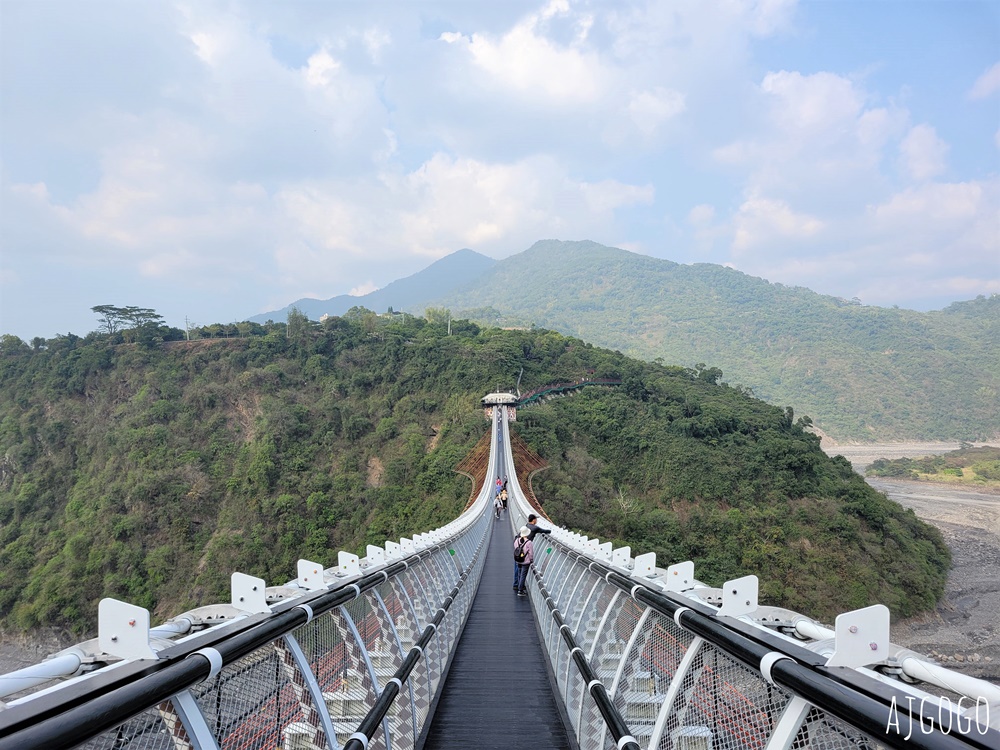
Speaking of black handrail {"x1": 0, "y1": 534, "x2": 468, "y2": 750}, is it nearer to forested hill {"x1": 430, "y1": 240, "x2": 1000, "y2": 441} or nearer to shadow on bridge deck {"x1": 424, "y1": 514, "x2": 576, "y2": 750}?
shadow on bridge deck {"x1": 424, "y1": 514, "x2": 576, "y2": 750}

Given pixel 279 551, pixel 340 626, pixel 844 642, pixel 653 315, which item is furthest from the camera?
pixel 653 315

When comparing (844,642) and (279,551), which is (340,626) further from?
(279,551)

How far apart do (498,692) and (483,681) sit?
0.89 feet

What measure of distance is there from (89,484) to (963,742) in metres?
45.4

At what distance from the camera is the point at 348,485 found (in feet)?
105

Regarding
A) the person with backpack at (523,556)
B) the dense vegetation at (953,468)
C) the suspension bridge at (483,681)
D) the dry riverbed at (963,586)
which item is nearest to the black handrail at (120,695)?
the suspension bridge at (483,681)

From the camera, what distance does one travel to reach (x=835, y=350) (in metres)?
122

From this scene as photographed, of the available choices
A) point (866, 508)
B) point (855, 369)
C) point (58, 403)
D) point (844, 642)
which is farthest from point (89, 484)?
point (855, 369)

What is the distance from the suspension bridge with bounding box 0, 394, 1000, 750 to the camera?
1272mm

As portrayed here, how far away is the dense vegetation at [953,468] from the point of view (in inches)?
2304

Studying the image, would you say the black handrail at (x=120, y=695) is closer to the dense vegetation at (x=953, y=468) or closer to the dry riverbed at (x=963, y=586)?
the dry riverbed at (x=963, y=586)

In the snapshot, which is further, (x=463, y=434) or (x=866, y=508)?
(x=463, y=434)

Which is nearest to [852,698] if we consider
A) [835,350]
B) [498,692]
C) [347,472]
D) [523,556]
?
[498,692]

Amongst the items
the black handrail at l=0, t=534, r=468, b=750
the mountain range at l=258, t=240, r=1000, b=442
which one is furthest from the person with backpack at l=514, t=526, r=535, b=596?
the mountain range at l=258, t=240, r=1000, b=442
